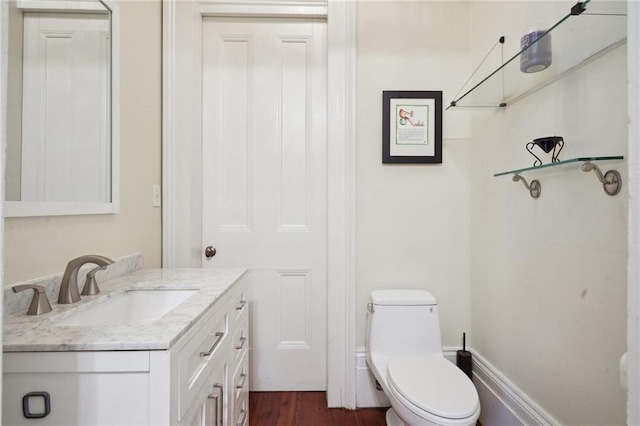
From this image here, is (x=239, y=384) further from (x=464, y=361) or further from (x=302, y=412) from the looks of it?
(x=464, y=361)

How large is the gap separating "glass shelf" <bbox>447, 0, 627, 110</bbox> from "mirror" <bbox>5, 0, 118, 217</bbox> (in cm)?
154

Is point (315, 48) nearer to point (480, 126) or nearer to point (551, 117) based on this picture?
point (480, 126)

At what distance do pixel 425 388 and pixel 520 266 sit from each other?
67 cm

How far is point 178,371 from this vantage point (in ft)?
2.29

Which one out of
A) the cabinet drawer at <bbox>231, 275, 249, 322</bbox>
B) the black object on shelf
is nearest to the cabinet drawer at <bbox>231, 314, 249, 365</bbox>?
the cabinet drawer at <bbox>231, 275, 249, 322</bbox>

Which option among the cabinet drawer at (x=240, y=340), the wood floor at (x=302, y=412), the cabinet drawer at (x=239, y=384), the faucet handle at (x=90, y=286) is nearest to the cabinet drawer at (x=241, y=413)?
the cabinet drawer at (x=239, y=384)

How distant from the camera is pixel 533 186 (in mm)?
1258

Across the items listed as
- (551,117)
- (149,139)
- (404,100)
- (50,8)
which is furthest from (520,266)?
(50,8)

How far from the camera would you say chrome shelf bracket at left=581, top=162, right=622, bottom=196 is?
900mm

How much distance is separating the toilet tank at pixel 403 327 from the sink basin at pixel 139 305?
0.94m

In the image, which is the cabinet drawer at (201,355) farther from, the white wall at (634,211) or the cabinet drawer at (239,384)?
the white wall at (634,211)

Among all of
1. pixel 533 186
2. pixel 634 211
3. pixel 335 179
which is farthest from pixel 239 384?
pixel 533 186

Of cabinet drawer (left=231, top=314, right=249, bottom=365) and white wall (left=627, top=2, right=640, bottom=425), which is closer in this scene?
white wall (left=627, top=2, right=640, bottom=425)

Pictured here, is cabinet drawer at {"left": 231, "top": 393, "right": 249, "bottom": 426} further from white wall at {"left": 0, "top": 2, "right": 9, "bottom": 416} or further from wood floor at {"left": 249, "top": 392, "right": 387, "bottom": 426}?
→ white wall at {"left": 0, "top": 2, "right": 9, "bottom": 416}
